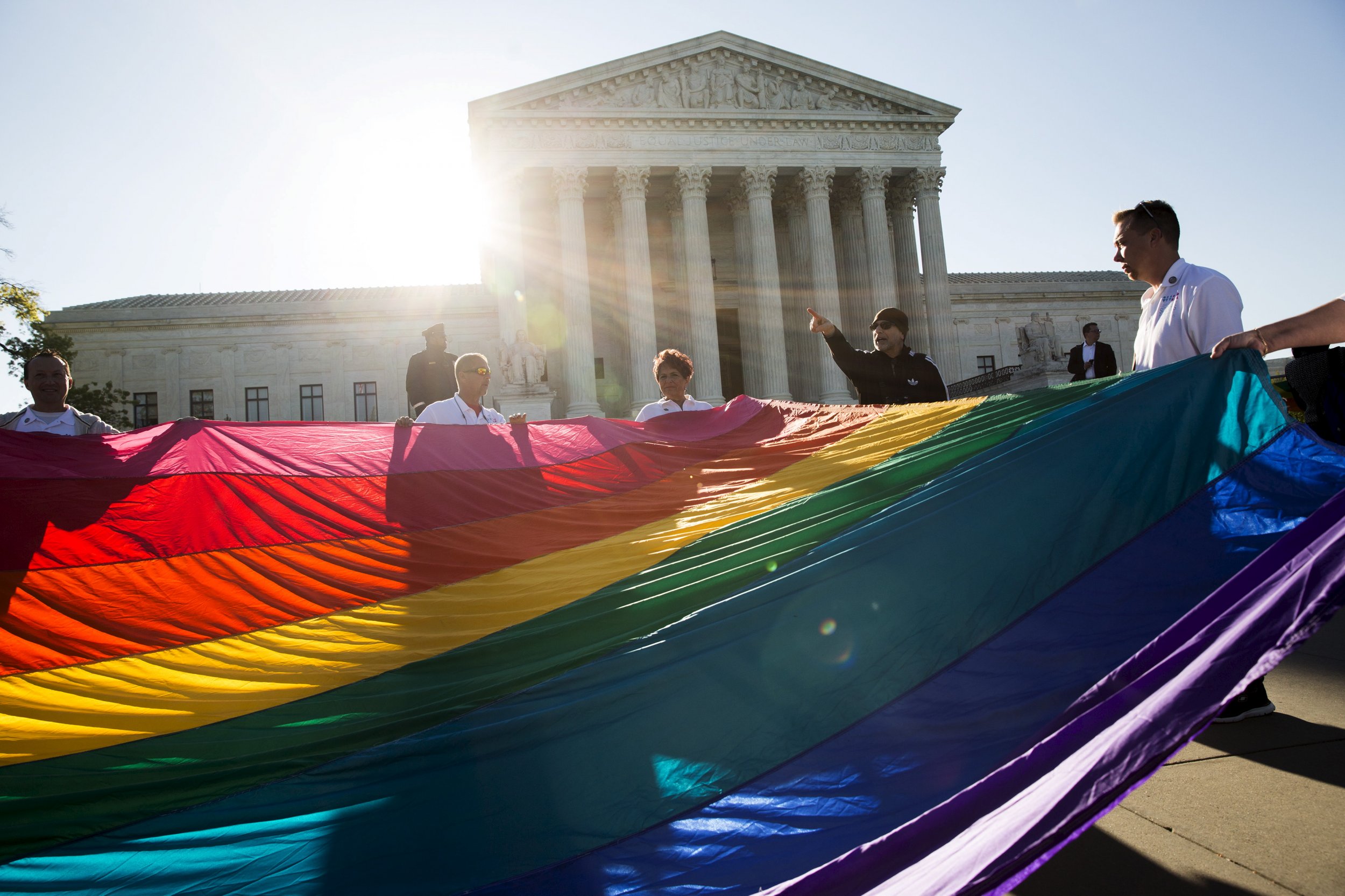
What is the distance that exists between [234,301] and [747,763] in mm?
42806

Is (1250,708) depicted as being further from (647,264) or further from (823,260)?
(823,260)

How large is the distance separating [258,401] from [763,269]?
23029 mm

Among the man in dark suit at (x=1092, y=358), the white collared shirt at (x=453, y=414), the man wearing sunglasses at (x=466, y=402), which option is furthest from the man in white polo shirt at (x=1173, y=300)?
the man in dark suit at (x=1092, y=358)

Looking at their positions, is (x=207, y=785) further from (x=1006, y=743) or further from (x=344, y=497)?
(x=1006, y=743)

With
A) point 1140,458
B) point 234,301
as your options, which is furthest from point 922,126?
point 1140,458

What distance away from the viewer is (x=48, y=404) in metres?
5.70

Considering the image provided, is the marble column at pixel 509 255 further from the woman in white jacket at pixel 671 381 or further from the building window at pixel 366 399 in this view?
the woman in white jacket at pixel 671 381

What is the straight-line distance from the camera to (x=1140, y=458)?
339 cm

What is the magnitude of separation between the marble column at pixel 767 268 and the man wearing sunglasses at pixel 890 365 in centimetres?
2643

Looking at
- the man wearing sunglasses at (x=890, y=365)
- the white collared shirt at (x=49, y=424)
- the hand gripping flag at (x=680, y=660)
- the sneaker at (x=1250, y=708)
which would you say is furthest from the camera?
the man wearing sunglasses at (x=890, y=365)

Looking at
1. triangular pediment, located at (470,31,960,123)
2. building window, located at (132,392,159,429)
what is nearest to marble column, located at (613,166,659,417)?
triangular pediment, located at (470,31,960,123)

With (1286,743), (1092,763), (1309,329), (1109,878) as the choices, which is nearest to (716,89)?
(1309,329)

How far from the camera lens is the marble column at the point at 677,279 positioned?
3456 cm

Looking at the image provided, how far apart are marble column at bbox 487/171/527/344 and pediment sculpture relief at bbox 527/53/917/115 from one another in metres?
3.27
